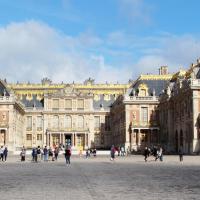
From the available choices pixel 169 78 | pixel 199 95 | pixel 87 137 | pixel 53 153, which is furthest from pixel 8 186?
pixel 87 137

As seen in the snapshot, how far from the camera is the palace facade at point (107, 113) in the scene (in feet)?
230

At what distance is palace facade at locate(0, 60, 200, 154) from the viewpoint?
70125 millimetres

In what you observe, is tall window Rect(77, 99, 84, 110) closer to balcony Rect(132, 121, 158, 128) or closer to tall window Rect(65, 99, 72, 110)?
tall window Rect(65, 99, 72, 110)

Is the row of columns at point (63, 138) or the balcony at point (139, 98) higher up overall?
the balcony at point (139, 98)

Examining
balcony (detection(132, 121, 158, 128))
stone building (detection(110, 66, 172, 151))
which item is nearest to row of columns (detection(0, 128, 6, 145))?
stone building (detection(110, 66, 172, 151))

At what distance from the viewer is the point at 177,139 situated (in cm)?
7350

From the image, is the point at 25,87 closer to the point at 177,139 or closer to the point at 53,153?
the point at 177,139

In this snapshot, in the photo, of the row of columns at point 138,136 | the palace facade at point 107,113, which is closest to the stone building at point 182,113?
the palace facade at point 107,113

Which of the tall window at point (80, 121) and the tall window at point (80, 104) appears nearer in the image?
the tall window at point (80, 104)

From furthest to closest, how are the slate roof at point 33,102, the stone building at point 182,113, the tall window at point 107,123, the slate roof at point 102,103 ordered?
the slate roof at point 102,103, the slate roof at point 33,102, the tall window at point 107,123, the stone building at point 182,113

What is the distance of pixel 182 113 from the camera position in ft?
232

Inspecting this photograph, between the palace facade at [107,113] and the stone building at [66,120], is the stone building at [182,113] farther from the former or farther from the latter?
the stone building at [66,120]

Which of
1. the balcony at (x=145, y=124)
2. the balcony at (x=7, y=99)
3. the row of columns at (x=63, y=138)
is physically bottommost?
the row of columns at (x=63, y=138)

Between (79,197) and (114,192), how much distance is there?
169cm
